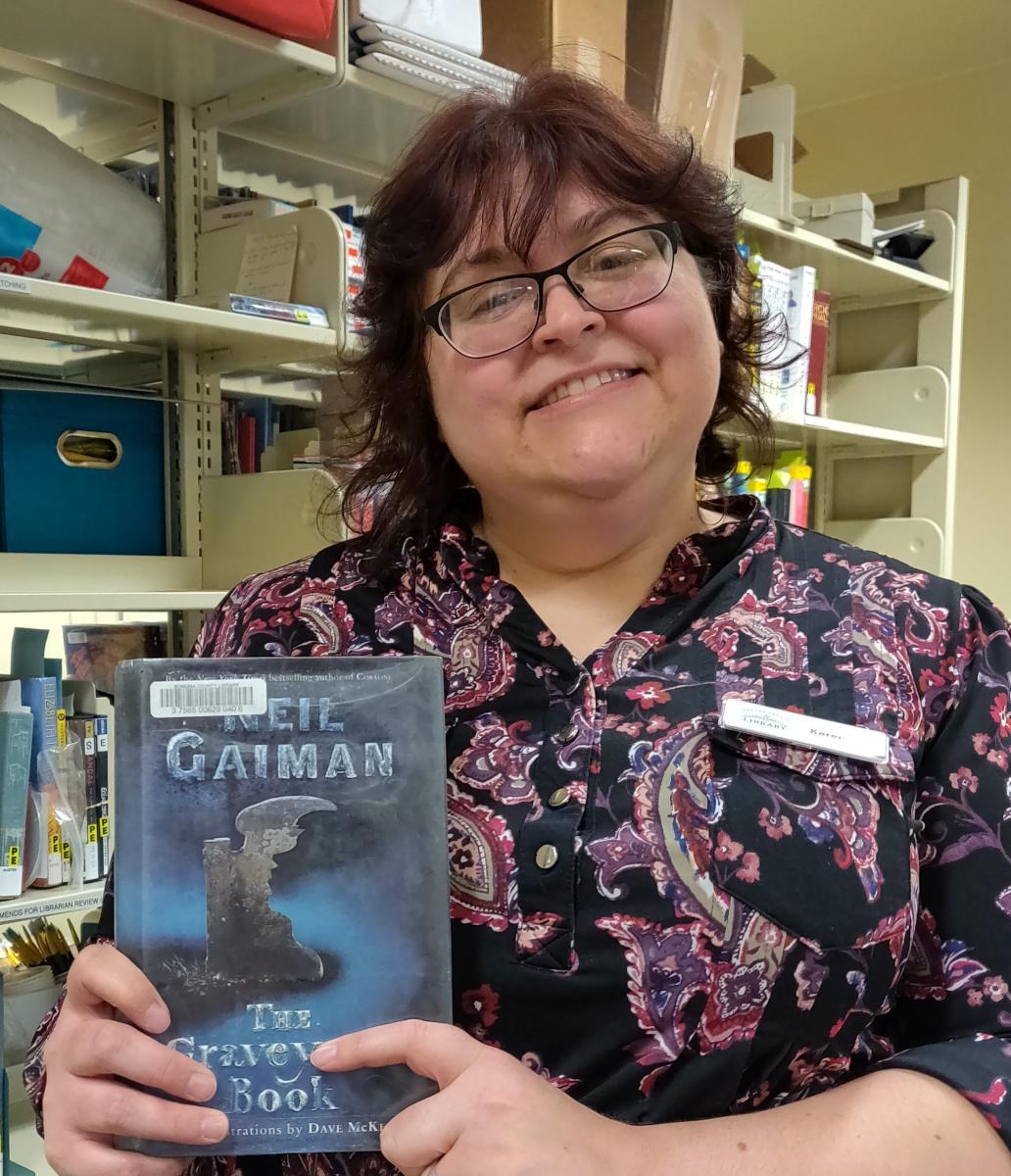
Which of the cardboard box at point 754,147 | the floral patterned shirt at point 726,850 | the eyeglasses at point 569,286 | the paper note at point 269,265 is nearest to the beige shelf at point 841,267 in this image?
the cardboard box at point 754,147

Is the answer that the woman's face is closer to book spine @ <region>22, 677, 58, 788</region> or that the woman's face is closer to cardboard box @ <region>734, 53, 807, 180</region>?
book spine @ <region>22, 677, 58, 788</region>

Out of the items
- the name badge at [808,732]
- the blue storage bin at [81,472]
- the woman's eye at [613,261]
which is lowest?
the name badge at [808,732]

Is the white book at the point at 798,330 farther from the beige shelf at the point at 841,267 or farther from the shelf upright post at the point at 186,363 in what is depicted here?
the shelf upright post at the point at 186,363

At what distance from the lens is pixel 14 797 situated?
132 centimetres

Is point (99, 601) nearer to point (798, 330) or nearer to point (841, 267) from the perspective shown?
point (798, 330)

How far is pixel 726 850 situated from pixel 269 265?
115cm

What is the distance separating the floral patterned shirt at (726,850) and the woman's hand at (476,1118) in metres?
0.10

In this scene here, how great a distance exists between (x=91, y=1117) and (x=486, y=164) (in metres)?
0.77

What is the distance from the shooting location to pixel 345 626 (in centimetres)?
87

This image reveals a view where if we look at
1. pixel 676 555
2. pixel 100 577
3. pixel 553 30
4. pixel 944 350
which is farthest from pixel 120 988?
pixel 944 350

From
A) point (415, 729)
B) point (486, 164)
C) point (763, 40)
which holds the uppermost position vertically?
point (763, 40)

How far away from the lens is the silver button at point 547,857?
0.74 meters

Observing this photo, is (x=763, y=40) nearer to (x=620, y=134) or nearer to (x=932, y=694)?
(x=620, y=134)

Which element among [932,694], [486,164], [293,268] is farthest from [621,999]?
[293,268]
